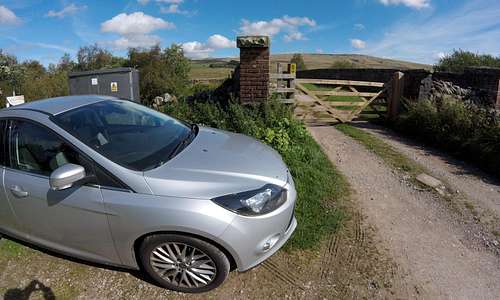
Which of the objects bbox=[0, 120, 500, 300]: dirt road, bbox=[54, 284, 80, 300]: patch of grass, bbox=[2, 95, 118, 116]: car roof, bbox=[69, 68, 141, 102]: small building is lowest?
bbox=[54, 284, 80, 300]: patch of grass

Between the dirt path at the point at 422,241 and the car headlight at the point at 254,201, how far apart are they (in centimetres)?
141

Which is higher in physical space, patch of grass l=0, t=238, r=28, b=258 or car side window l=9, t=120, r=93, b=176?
car side window l=9, t=120, r=93, b=176

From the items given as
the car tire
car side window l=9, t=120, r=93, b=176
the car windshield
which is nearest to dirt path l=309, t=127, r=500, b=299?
the car tire

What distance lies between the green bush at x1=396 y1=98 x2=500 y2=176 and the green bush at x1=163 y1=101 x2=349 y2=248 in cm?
274

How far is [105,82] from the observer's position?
7.89 meters

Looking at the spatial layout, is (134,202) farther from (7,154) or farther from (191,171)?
(7,154)

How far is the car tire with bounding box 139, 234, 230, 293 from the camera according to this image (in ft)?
8.75

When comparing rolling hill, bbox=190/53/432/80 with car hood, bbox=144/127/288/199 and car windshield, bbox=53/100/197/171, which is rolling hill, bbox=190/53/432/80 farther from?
car hood, bbox=144/127/288/199

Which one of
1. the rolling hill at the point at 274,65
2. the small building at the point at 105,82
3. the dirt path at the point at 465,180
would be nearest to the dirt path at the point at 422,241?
the dirt path at the point at 465,180

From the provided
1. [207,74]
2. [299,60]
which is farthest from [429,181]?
[299,60]

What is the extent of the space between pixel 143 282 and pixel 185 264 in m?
0.56

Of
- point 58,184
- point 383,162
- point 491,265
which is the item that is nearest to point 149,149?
point 58,184

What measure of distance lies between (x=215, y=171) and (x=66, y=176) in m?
1.12

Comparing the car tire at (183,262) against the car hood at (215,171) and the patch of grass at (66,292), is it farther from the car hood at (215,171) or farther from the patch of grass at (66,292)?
Result: the patch of grass at (66,292)
